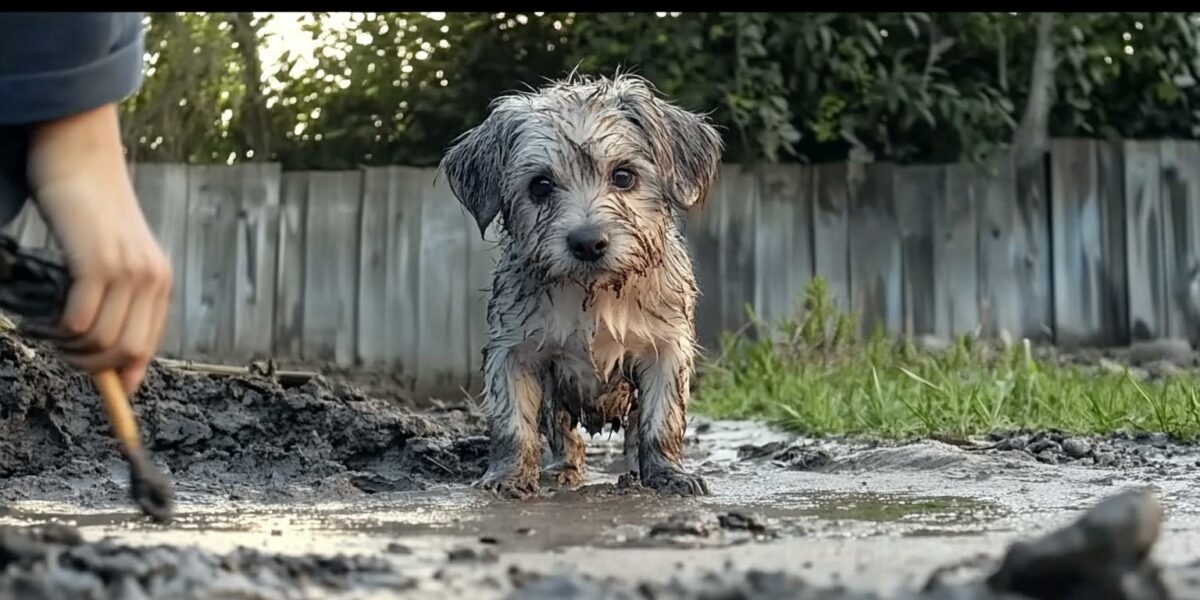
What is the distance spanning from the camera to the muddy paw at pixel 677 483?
17.0 feet

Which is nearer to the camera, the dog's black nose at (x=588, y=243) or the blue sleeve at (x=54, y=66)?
the blue sleeve at (x=54, y=66)

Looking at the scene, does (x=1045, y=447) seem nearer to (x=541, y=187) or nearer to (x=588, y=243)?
(x=588, y=243)

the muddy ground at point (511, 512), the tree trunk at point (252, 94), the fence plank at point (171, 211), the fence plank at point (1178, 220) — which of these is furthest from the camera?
the tree trunk at point (252, 94)

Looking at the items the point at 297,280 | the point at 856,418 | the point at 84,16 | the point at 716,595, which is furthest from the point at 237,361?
the point at 716,595

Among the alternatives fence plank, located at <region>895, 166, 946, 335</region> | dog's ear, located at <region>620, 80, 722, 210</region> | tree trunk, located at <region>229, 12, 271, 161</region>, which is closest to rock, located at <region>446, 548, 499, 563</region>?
dog's ear, located at <region>620, 80, 722, 210</region>

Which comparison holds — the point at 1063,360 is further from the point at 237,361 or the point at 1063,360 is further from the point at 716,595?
the point at 716,595

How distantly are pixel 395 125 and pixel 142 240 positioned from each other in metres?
10.5

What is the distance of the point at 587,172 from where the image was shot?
561 cm

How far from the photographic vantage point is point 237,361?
11.5 metres

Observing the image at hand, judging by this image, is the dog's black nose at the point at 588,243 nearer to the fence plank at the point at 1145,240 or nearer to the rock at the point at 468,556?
the rock at the point at 468,556

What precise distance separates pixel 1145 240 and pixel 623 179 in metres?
7.92

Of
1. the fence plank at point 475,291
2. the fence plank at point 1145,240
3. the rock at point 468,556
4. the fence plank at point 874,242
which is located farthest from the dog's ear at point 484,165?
the fence plank at point 1145,240

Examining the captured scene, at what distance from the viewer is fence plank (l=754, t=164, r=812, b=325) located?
39.9 feet

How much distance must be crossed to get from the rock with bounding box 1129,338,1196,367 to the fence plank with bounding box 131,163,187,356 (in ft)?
25.2
